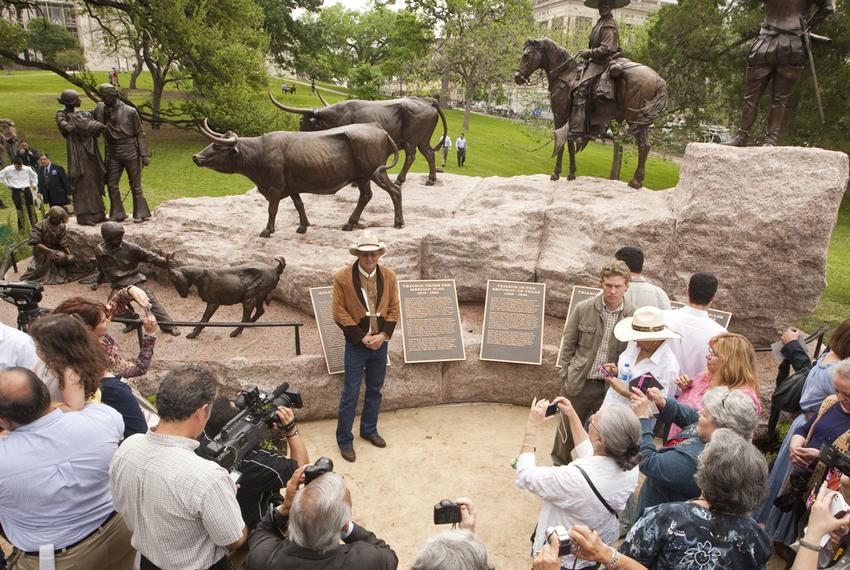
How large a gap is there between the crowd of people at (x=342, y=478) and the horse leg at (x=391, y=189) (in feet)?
13.2

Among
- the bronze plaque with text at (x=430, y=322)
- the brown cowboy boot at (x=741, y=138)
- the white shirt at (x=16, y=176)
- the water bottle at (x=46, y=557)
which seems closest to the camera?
the water bottle at (x=46, y=557)

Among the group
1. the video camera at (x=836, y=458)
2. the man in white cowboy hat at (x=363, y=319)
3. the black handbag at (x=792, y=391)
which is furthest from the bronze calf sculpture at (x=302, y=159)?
the video camera at (x=836, y=458)

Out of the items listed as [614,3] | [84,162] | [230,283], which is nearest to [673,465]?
[230,283]

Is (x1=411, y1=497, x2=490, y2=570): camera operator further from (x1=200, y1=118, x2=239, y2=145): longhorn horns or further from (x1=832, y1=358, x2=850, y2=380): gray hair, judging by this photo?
(x1=200, y1=118, x2=239, y2=145): longhorn horns

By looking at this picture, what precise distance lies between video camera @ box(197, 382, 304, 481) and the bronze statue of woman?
21.3 feet

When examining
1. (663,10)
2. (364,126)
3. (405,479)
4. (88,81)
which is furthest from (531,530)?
(88,81)

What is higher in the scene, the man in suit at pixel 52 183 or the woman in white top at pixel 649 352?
the woman in white top at pixel 649 352

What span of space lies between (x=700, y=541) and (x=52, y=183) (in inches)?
482

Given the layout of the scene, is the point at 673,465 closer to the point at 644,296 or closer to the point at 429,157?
the point at 644,296

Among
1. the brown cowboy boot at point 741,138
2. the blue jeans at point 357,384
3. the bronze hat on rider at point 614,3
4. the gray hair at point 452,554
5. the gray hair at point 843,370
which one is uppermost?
the bronze hat on rider at point 614,3

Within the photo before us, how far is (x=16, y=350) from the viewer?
3293mm

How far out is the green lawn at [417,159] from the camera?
12830mm

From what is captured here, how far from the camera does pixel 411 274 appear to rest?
7145mm

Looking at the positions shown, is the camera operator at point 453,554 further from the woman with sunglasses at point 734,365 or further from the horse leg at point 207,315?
the horse leg at point 207,315
